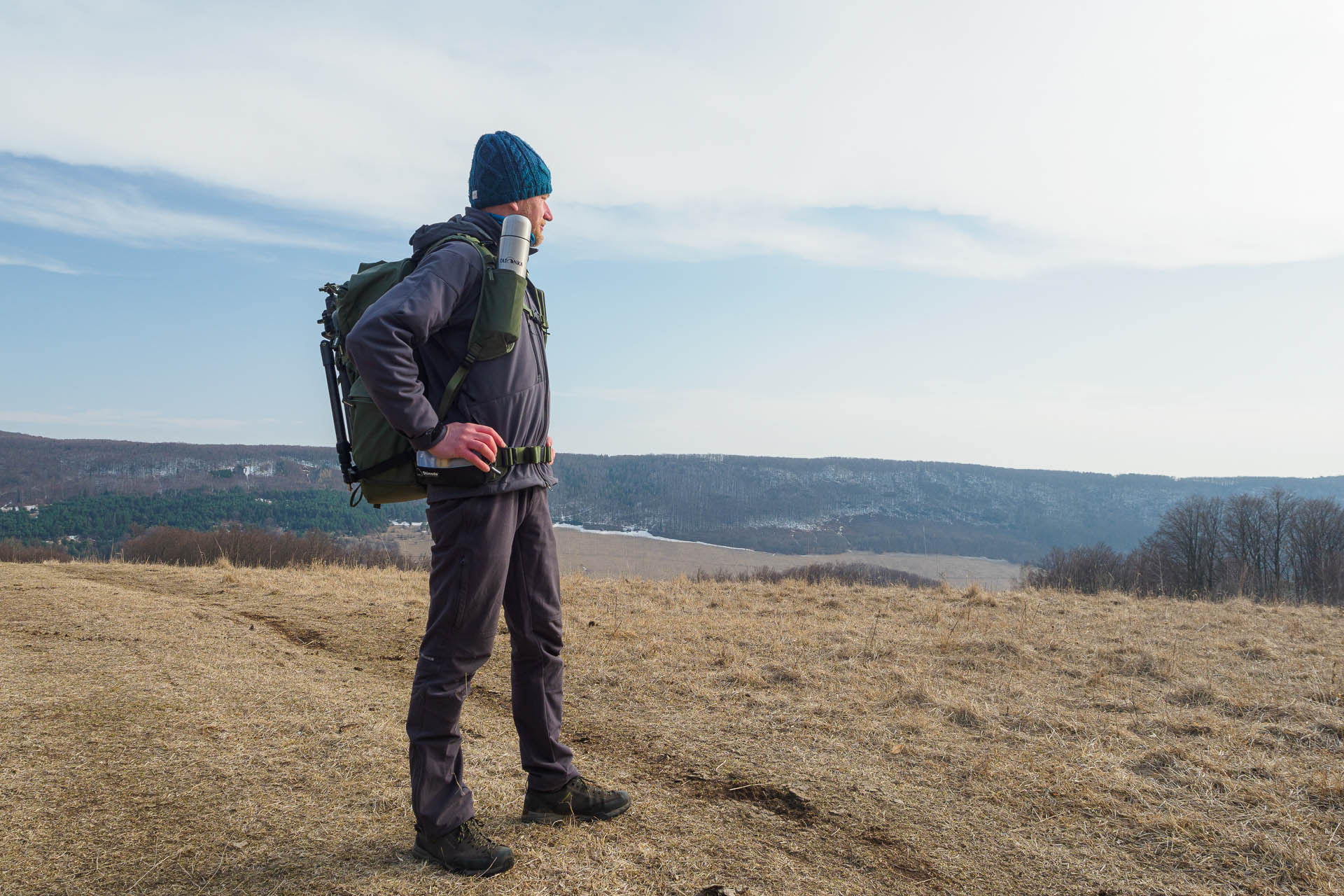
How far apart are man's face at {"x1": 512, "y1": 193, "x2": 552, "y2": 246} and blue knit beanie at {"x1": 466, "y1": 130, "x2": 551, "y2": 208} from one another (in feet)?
0.08

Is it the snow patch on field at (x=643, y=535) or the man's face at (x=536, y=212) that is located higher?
the man's face at (x=536, y=212)

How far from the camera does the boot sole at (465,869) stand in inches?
97.3

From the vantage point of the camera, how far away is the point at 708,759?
12.9ft

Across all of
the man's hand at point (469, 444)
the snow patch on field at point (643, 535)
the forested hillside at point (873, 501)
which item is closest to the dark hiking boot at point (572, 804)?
the man's hand at point (469, 444)

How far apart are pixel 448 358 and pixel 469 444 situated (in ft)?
1.23

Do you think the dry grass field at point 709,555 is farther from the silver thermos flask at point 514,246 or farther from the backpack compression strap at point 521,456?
the silver thermos flask at point 514,246

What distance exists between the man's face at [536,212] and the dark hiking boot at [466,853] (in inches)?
82.2

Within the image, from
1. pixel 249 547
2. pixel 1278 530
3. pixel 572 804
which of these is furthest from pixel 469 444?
pixel 1278 530

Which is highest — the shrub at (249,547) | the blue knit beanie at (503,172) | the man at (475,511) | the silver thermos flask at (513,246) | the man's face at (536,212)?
the blue knit beanie at (503,172)

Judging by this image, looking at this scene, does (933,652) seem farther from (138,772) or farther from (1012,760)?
(138,772)

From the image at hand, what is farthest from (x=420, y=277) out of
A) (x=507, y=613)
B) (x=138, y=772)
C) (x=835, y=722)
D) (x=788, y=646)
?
(x=788, y=646)

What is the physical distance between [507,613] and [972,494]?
112 meters

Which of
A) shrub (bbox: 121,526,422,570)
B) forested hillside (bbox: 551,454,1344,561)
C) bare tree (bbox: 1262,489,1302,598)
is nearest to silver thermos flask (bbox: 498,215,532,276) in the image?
shrub (bbox: 121,526,422,570)

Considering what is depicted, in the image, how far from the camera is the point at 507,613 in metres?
2.80
